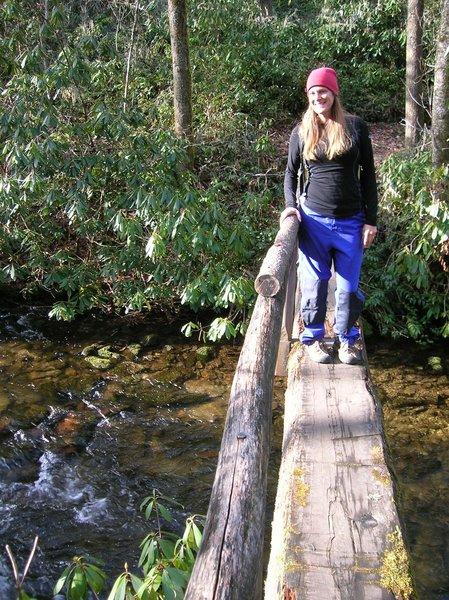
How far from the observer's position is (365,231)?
3.39m

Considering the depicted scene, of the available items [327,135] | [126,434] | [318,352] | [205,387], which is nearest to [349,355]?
[318,352]

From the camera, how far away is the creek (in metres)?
4.17

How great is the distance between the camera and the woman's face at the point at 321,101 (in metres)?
3.13

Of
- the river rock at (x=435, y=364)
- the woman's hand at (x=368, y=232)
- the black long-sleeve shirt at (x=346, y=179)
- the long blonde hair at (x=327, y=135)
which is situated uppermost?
the long blonde hair at (x=327, y=135)

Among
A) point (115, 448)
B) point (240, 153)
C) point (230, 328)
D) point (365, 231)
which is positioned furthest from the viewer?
point (240, 153)

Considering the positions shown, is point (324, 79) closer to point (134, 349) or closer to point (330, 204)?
point (330, 204)

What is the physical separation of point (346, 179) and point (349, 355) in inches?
42.5

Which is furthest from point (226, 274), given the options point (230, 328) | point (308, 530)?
point (308, 530)

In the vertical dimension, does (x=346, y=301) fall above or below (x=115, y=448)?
above

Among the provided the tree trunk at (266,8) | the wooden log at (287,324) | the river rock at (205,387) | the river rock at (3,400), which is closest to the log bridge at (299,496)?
the wooden log at (287,324)

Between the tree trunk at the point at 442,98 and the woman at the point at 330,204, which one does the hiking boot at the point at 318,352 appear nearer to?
the woman at the point at 330,204

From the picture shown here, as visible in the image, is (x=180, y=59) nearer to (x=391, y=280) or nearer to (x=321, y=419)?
(x=391, y=280)

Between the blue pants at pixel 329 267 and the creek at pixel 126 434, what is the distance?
4.01 ft

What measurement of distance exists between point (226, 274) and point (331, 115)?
3267 mm
